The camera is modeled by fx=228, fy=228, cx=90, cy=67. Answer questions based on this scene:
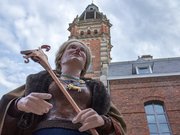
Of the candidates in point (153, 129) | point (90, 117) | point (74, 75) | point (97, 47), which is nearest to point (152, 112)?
point (153, 129)

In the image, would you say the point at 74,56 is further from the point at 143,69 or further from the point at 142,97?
the point at 143,69

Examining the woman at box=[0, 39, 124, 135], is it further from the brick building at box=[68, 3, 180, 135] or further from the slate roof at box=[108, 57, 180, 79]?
the slate roof at box=[108, 57, 180, 79]

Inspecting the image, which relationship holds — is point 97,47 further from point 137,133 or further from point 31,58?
point 31,58

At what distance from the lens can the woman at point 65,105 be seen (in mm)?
1655

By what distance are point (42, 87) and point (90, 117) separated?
2.33ft

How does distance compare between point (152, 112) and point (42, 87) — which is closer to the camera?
point (42, 87)

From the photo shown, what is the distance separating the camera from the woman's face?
2412 mm

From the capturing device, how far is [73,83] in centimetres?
228

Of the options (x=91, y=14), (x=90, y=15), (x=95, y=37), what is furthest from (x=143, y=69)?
(x=91, y=14)

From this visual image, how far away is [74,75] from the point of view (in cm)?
244

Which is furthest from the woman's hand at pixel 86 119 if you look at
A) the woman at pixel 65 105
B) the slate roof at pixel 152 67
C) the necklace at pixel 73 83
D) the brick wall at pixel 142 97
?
the slate roof at pixel 152 67

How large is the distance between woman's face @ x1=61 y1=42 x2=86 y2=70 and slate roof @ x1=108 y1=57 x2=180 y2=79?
8384mm

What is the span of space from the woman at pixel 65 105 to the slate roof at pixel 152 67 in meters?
8.47

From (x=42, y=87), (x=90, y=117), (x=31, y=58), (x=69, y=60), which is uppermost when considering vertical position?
(x=69, y=60)
